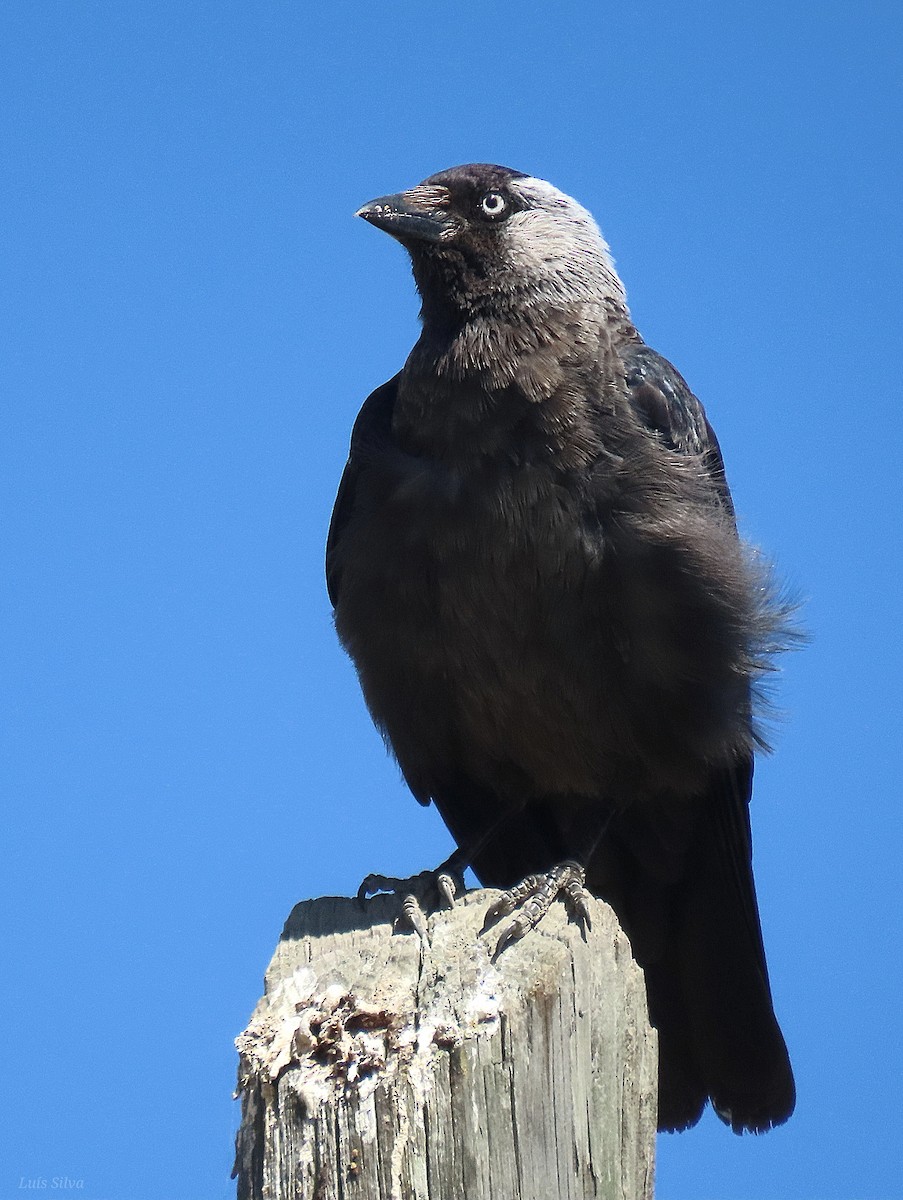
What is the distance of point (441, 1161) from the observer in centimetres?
275

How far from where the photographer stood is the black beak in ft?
16.5

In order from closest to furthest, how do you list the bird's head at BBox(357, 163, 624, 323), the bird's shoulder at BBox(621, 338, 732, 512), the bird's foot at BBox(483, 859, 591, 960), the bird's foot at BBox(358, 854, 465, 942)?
the bird's foot at BBox(483, 859, 591, 960) → the bird's foot at BBox(358, 854, 465, 942) → the bird's shoulder at BBox(621, 338, 732, 512) → the bird's head at BBox(357, 163, 624, 323)

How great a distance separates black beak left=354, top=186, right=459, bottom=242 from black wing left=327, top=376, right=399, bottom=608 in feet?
1.85

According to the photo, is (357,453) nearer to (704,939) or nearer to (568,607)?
(568,607)

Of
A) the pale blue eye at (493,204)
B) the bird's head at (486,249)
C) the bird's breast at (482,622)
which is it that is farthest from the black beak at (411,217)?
the bird's breast at (482,622)

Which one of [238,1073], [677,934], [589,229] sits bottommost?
[238,1073]

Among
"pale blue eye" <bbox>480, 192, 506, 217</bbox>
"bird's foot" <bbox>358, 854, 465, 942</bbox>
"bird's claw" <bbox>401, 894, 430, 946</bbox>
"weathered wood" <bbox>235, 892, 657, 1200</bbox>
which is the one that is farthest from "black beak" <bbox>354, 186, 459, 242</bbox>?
"weathered wood" <bbox>235, 892, 657, 1200</bbox>

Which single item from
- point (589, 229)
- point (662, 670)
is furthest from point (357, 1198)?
point (589, 229)

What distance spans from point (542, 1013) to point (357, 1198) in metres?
0.54

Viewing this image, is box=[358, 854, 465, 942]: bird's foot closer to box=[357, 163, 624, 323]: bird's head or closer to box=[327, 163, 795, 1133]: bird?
box=[327, 163, 795, 1133]: bird

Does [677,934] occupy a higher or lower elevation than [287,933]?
higher

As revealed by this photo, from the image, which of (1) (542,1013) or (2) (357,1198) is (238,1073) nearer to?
(2) (357,1198)

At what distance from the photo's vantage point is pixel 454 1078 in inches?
111

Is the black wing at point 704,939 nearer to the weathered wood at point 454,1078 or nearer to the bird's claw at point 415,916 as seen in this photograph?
the bird's claw at point 415,916
